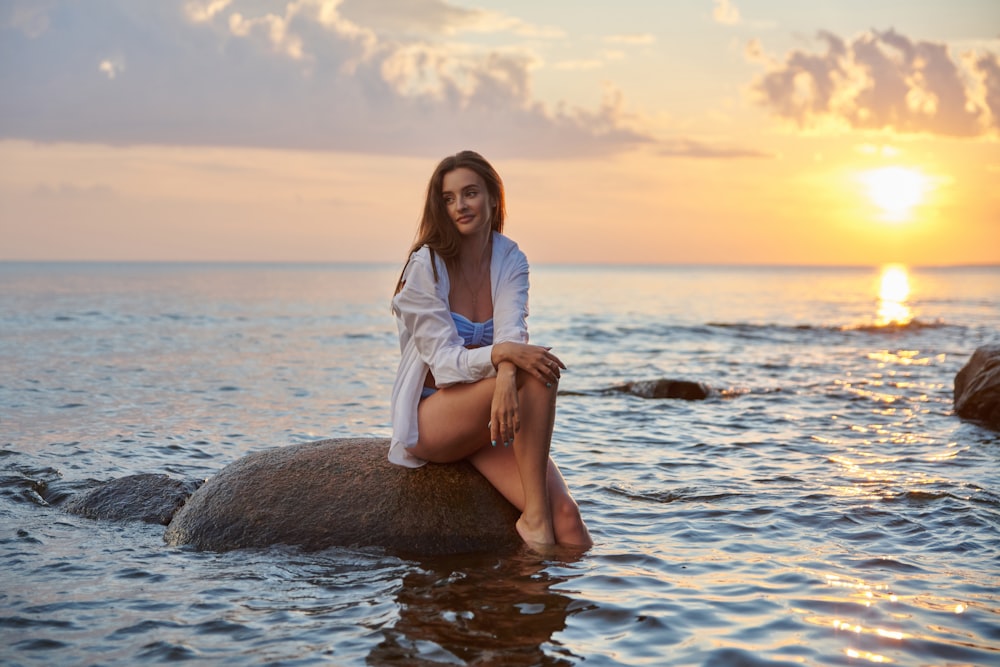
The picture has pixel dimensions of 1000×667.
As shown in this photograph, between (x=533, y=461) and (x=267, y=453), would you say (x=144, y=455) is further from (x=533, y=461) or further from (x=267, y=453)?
(x=533, y=461)

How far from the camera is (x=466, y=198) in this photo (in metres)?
5.93

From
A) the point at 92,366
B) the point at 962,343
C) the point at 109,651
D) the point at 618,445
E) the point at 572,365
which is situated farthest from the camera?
the point at 962,343

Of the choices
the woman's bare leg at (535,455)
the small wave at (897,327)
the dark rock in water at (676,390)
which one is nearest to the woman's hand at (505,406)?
the woman's bare leg at (535,455)

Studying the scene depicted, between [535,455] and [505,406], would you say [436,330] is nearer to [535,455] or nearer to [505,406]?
[505,406]

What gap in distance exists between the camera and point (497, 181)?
6.11 m

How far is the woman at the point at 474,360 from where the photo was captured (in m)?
5.57

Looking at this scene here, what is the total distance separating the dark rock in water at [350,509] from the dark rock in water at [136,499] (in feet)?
1.84

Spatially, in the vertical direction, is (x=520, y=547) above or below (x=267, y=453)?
below

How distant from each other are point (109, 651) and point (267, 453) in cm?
221

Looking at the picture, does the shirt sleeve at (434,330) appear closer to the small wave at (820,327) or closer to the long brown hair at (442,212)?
the long brown hair at (442,212)

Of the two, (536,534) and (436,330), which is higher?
(436,330)

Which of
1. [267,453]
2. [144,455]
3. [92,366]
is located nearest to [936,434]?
[267,453]

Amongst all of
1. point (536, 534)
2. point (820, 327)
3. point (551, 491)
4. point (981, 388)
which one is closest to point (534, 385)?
point (551, 491)

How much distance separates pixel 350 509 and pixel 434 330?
1340 millimetres
